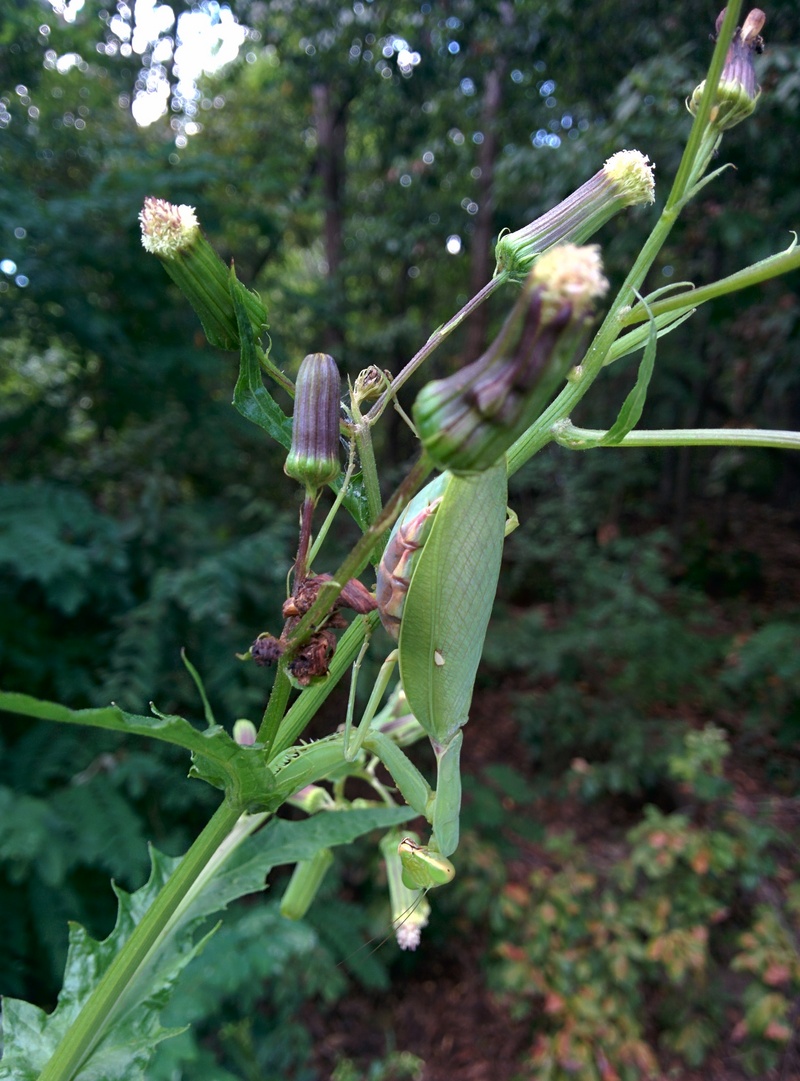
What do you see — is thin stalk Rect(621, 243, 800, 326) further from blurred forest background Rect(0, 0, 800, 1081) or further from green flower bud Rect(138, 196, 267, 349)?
blurred forest background Rect(0, 0, 800, 1081)

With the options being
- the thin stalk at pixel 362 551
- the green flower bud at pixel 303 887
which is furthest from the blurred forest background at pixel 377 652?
the thin stalk at pixel 362 551

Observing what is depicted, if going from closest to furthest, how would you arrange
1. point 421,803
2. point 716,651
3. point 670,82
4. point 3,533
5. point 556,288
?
point 556,288, point 421,803, point 3,533, point 670,82, point 716,651

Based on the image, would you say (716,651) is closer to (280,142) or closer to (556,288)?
(556,288)

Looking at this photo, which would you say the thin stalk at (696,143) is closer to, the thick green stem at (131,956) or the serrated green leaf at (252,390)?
the serrated green leaf at (252,390)

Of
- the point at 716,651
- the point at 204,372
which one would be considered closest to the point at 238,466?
the point at 204,372

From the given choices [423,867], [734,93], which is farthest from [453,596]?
[734,93]

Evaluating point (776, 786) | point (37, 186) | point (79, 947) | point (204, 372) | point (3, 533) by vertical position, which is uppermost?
point (37, 186)

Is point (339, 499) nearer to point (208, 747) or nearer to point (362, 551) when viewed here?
point (362, 551)
